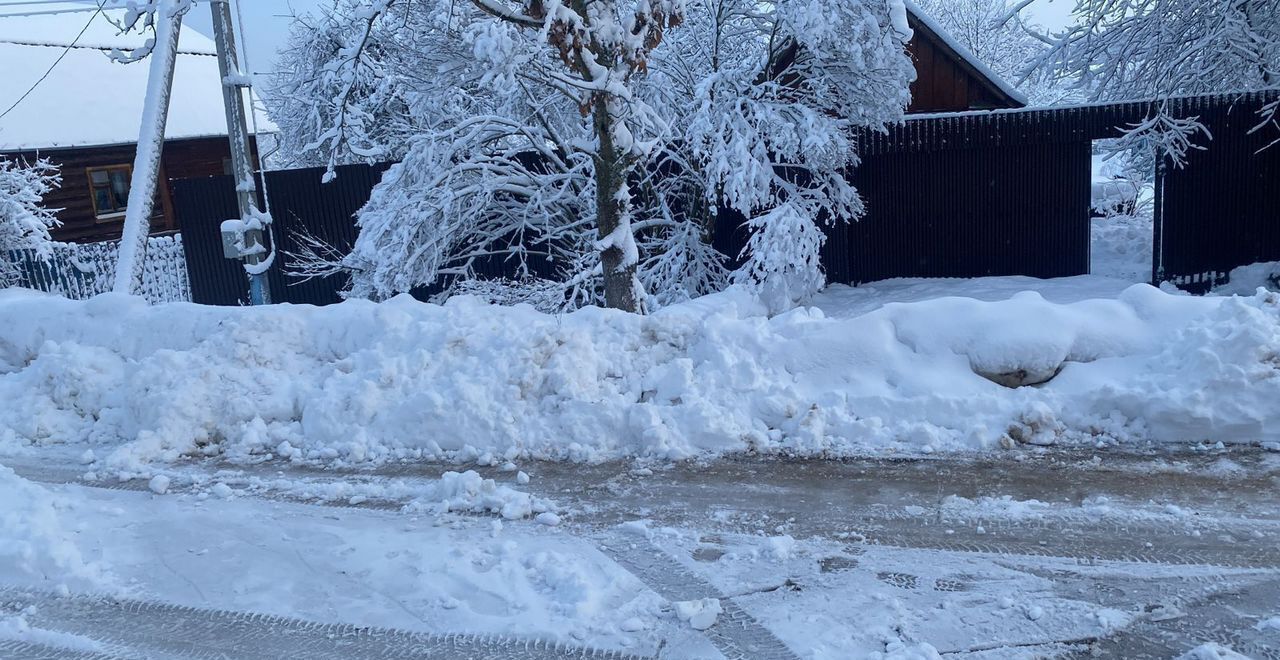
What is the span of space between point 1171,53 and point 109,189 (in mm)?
24599

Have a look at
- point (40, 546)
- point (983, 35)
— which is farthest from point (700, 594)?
point (983, 35)

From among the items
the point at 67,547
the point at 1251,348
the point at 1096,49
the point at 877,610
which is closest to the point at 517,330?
the point at 67,547

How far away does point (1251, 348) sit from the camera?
5.71 m

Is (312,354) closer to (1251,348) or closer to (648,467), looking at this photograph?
(648,467)

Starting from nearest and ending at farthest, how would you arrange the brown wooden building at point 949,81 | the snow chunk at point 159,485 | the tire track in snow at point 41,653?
the tire track in snow at point 41,653
the snow chunk at point 159,485
the brown wooden building at point 949,81

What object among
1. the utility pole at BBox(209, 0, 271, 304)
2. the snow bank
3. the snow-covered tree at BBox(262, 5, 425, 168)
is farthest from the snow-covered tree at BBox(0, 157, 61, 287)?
the snow bank

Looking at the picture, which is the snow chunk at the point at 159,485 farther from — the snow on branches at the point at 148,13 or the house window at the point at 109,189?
the house window at the point at 109,189

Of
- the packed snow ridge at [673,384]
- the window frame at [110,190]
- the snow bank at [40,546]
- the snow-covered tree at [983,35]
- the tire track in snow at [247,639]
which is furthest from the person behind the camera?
the snow-covered tree at [983,35]

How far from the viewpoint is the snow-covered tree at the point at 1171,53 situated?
11.9 m

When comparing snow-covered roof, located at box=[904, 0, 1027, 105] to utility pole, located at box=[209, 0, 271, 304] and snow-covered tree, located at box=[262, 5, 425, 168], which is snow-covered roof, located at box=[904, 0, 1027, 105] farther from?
utility pole, located at box=[209, 0, 271, 304]

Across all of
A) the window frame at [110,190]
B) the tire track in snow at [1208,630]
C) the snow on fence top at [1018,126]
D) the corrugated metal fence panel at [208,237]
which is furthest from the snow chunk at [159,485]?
the window frame at [110,190]

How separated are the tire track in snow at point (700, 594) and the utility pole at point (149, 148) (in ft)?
27.0

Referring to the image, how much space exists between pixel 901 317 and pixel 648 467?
219cm

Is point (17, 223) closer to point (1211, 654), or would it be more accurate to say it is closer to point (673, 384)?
point (673, 384)
